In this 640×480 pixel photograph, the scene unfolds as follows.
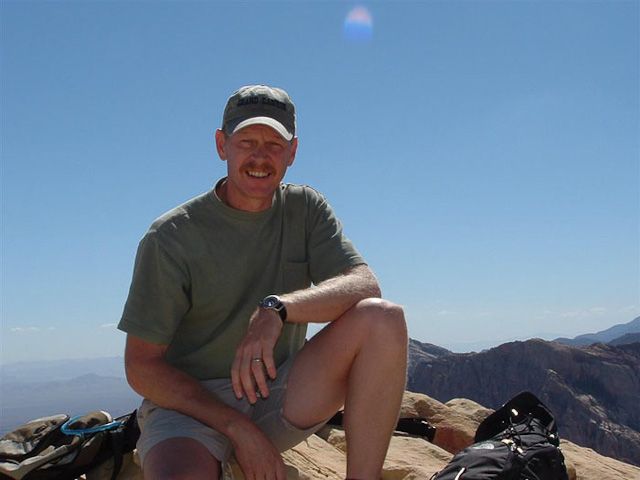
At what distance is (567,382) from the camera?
81.8 m

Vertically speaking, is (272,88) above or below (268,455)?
above

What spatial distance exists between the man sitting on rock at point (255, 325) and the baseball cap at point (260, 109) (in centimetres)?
1

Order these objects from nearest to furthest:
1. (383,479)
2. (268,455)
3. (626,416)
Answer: (268,455) < (383,479) < (626,416)

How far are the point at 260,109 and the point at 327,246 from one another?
1.16 m

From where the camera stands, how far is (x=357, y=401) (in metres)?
3.44

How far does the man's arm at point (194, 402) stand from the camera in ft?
11.0

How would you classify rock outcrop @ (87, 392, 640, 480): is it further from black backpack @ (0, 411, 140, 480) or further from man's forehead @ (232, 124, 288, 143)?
man's forehead @ (232, 124, 288, 143)

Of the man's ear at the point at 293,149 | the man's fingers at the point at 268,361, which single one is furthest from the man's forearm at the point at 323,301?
the man's ear at the point at 293,149

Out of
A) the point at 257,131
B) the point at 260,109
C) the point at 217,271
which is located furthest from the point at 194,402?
the point at 260,109

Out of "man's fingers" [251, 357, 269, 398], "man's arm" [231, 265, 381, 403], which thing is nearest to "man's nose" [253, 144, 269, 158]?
"man's arm" [231, 265, 381, 403]

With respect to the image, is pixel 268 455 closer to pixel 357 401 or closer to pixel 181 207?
pixel 357 401

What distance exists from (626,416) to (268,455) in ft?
290

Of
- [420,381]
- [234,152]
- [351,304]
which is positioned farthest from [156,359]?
[420,381]

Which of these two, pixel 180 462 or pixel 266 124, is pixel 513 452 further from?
pixel 266 124
